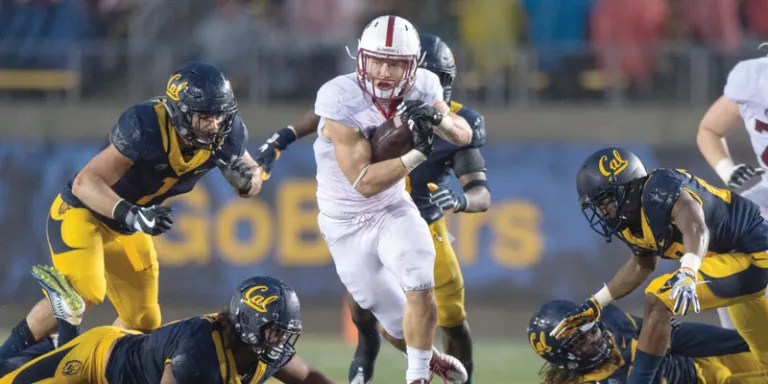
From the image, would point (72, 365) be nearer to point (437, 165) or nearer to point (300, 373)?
point (300, 373)

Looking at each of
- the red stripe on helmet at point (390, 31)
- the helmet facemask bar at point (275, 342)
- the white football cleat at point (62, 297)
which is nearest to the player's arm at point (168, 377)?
the helmet facemask bar at point (275, 342)

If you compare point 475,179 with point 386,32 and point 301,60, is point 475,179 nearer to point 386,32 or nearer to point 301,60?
point 386,32

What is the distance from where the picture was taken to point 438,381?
26.0 ft

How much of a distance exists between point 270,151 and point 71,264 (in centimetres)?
141

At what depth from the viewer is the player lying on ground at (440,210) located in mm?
7129

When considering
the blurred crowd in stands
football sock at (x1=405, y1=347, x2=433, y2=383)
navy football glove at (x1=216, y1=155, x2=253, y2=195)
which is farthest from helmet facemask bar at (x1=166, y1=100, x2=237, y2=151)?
the blurred crowd in stands

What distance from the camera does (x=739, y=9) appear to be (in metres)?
11.9

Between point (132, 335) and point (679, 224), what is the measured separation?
9.03ft

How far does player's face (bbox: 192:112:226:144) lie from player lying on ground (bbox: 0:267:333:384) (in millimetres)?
1002

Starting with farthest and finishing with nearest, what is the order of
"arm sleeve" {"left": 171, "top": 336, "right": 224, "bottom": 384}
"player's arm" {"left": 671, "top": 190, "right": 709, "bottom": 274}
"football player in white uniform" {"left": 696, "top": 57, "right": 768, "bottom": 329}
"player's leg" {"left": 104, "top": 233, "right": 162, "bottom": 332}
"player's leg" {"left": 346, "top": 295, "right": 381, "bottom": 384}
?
"football player in white uniform" {"left": 696, "top": 57, "right": 768, "bottom": 329}
"player's leg" {"left": 346, "top": 295, "right": 381, "bottom": 384}
"player's leg" {"left": 104, "top": 233, "right": 162, "bottom": 332}
"player's arm" {"left": 671, "top": 190, "right": 709, "bottom": 274}
"arm sleeve" {"left": 171, "top": 336, "right": 224, "bottom": 384}

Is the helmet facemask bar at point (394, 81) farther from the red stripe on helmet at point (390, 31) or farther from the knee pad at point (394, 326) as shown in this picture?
the knee pad at point (394, 326)

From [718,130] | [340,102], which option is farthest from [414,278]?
[718,130]

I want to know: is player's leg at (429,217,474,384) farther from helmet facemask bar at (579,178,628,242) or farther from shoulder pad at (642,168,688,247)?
shoulder pad at (642,168,688,247)

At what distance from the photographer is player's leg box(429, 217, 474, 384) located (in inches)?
279
